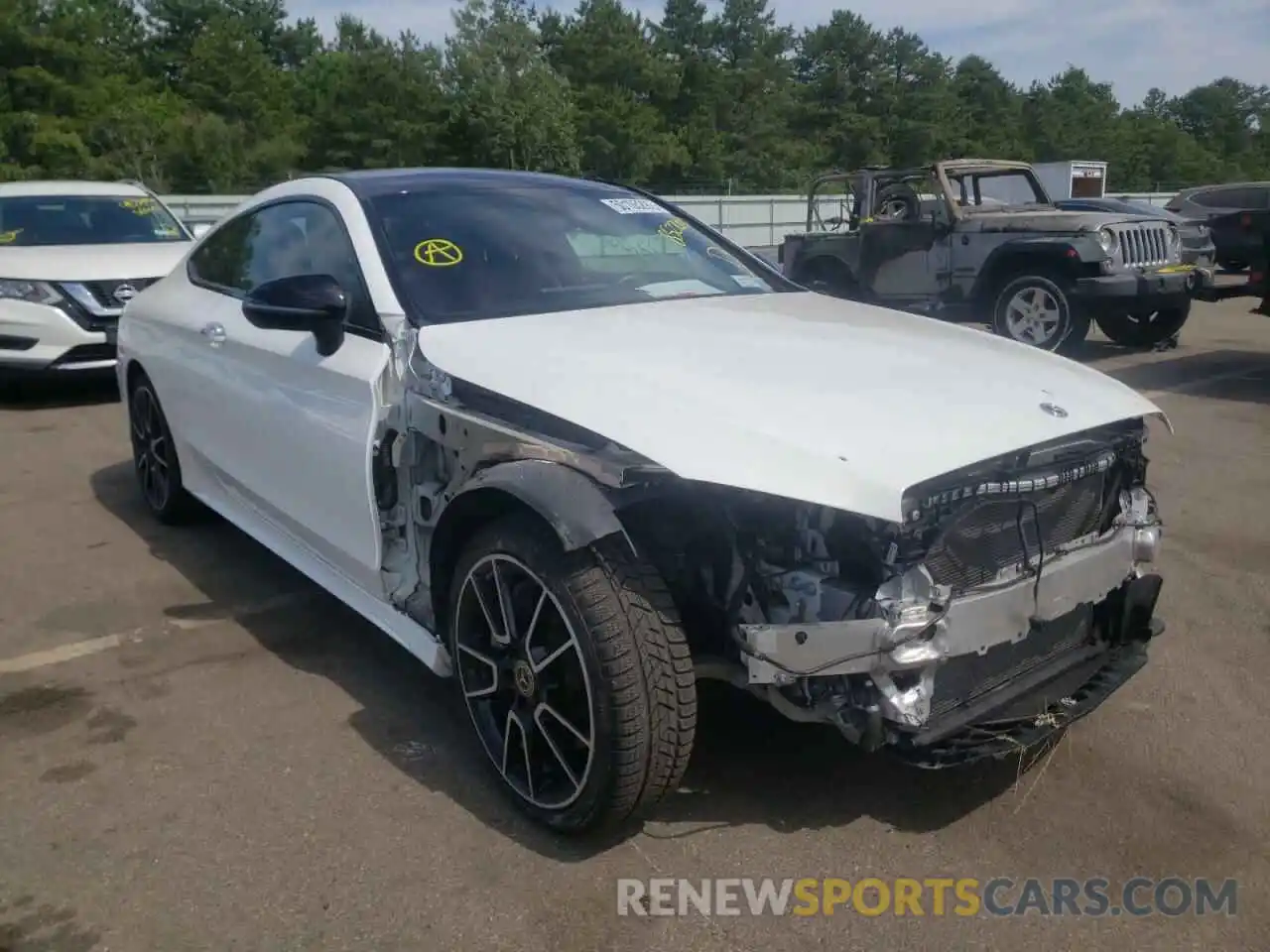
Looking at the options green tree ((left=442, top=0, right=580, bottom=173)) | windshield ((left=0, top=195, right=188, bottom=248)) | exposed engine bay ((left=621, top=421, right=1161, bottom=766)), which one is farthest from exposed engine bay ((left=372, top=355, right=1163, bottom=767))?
green tree ((left=442, top=0, right=580, bottom=173))

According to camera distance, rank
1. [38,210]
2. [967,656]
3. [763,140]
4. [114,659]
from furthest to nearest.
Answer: [763,140], [38,210], [114,659], [967,656]

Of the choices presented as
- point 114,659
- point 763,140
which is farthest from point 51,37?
point 114,659

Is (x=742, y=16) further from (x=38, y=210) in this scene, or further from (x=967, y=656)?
(x=967, y=656)

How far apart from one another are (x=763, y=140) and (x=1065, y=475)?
59882 mm

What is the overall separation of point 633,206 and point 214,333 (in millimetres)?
1690

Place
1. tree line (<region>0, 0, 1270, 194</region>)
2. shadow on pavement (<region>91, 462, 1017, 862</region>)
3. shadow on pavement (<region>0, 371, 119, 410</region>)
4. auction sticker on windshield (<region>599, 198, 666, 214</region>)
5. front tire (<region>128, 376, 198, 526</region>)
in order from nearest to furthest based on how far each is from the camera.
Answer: shadow on pavement (<region>91, 462, 1017, 862</region>) → auction sticker on windshield (<region>599, 198, 666, 214</region>) → front tire (<region>128, 376, 198, 526</region>) → shadow on pavement (<region>0, 371, 119, 410</region>) → tree line (<region>0, 0, 1270, 194</region>)

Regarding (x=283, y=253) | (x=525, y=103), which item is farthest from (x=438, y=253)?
(x=525, y=103)

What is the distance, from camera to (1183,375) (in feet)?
32.5

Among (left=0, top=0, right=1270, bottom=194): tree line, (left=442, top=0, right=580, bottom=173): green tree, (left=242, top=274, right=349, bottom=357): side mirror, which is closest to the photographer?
(left=242, top=274, right=349, bottom=357): side mirror

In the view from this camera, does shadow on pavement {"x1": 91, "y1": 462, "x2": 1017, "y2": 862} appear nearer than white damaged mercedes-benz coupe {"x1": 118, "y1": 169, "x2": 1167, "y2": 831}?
No

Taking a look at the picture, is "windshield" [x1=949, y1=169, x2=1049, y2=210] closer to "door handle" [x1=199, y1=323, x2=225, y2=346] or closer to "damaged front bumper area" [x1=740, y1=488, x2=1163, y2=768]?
"door handle" [x1=199, y1=323, x2=225, y2=346]

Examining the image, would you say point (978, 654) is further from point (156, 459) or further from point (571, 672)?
point (156, 459)

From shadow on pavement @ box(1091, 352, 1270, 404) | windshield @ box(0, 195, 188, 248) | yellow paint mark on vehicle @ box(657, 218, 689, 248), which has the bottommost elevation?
shadow on pavement @ box(1091, 352, 1270, 404)

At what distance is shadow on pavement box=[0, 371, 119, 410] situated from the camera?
29.0 feet
